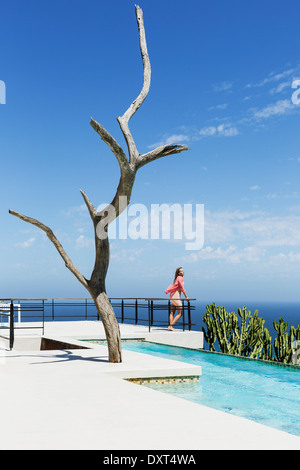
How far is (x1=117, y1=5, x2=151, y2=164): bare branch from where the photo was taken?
8.82 m

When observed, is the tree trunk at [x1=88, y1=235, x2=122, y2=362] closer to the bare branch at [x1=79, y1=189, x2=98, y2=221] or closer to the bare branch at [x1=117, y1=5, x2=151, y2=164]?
the bare branch at [x1=79, y1=189, x2=98, y2=221]

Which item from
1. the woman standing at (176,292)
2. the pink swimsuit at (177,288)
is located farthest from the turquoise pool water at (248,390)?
the pink swimsuit at (177,288)

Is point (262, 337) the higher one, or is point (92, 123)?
point (92, 123)

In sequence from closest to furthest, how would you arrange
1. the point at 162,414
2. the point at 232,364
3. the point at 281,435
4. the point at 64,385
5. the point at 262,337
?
the point at 281,435 → the point at 162,414 → the point at 64,385 → the point at 232,364 → the point at 262,337

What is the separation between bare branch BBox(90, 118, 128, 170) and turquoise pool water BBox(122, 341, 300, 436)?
3.63m

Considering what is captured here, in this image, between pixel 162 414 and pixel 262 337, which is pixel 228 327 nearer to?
pixel 262 337

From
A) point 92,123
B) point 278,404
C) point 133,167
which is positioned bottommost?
point 278,404

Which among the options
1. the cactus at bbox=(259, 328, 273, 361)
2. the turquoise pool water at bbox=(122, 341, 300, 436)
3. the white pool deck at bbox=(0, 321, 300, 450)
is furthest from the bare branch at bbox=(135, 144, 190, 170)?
the cactus at bbox=(259, 328, 273, 361)

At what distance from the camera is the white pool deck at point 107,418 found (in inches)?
168

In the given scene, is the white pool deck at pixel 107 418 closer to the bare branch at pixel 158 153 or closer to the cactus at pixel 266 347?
the bare branch at pixel 158 153
